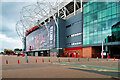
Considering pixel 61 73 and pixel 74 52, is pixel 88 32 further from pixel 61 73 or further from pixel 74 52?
pixel 61 73

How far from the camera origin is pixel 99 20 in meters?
41.2

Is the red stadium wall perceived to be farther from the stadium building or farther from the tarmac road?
the tarmac road

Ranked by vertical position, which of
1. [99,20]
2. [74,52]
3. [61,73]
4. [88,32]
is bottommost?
[74,52]

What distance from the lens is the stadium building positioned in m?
37.1

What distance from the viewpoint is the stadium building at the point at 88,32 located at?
37.1 m

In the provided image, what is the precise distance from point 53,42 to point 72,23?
15142 mm

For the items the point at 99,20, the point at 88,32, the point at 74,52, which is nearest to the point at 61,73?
the point at 99,20

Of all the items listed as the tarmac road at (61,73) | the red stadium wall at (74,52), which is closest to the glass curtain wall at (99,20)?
the red stadium wall at (74,52)

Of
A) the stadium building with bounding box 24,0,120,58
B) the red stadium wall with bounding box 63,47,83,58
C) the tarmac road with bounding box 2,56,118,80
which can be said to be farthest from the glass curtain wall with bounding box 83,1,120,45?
the tarmac road with bounding box 2,56,118,80

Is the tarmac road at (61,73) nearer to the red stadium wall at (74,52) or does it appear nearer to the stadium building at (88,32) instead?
the stadium building at (88,32)

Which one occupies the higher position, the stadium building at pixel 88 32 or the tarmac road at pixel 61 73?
the stadium building at pixel 88 32

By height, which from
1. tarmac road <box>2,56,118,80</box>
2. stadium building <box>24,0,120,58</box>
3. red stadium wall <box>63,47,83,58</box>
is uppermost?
stadium building <box>24,0,120,58</box>

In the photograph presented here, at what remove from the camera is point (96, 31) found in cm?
4181

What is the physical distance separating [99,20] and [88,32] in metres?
6.34
